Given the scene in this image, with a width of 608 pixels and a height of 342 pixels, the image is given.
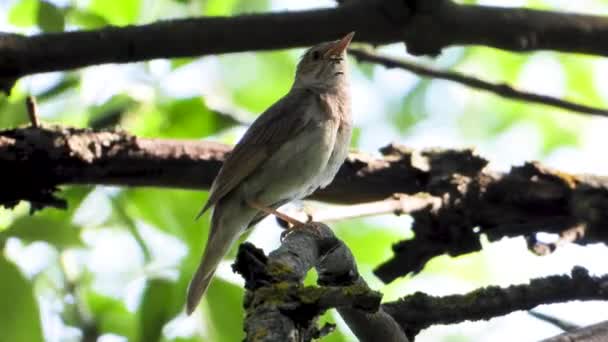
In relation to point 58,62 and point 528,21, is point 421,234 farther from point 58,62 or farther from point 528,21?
point 58,62

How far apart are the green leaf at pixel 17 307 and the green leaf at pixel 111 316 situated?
67cm

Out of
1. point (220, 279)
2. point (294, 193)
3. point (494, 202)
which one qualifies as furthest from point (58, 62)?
point (494, 202)

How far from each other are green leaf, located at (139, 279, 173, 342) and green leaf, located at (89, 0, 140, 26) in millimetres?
1509

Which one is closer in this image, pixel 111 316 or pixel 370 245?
pixel 111 316

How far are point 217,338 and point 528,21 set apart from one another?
6.70ft

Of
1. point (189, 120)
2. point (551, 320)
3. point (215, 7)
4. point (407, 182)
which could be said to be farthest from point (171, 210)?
point (551, 320)

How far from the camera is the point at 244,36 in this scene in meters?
4.57

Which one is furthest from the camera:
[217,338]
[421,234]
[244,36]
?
[421,234]

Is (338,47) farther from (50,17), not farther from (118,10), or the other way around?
(50,17)

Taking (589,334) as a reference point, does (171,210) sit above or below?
below

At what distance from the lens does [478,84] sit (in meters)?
5.32

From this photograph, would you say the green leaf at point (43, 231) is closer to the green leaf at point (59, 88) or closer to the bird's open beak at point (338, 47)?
the green leaf at point (59, 88)

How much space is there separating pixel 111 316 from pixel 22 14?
1.67 m

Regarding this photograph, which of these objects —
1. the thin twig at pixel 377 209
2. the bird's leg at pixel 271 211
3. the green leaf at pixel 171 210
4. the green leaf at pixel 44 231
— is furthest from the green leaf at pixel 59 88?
the thin twig at pixel 377 209
